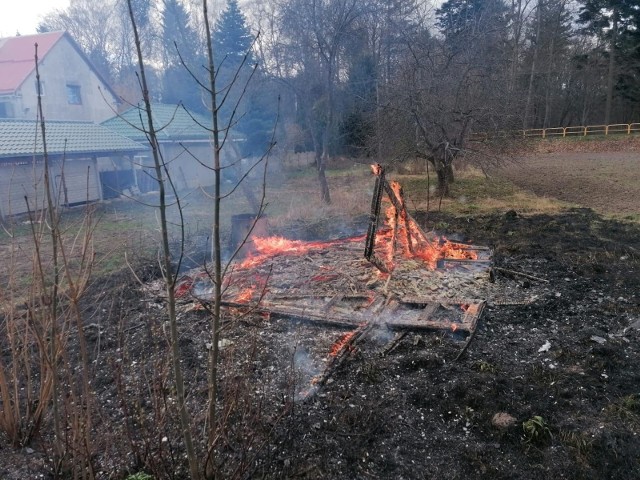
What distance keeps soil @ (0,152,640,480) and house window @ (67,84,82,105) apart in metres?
21.5

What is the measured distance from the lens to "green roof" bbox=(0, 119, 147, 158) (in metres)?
16.4

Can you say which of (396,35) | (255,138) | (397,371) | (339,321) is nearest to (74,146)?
(255,138)

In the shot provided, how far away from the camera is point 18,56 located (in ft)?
79.7

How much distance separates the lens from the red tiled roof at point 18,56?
73.0 ft

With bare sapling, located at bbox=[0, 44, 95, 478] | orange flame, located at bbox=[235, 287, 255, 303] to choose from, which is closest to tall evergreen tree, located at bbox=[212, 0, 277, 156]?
orange flame, located at bbox=[235, 287, 255, 303]

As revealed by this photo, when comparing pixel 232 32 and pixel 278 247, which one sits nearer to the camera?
pixel 278 247

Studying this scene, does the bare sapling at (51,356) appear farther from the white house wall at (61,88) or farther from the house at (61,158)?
the white house wall at (61,88)

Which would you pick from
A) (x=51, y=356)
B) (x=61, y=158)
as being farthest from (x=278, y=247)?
(x=61, y=158)

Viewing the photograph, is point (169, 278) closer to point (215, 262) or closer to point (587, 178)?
point (215, 262)

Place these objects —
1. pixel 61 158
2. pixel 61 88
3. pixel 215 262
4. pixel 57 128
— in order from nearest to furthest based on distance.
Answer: pixel 215 262 → pixel 61 158 → pixel 57 128 → pixel 61 88

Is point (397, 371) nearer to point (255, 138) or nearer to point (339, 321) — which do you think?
point (339, 321)

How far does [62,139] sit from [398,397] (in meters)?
19.9

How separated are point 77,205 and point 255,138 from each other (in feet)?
40.2

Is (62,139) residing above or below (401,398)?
above
